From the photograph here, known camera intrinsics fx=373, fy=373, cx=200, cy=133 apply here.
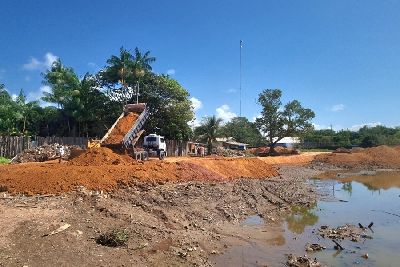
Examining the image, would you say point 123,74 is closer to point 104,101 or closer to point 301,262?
point 104,101

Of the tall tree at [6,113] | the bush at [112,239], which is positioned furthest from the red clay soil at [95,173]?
the tall tree at [6,113]

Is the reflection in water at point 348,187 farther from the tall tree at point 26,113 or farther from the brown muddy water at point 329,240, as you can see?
the tall tree at point 26,113

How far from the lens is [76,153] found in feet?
85.6

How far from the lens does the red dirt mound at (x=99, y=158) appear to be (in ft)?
70.3

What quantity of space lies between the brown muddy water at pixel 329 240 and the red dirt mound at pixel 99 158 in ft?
29.9

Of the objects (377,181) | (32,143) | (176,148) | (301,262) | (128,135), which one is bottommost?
(301,262)

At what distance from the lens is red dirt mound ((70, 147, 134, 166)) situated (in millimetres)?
21438

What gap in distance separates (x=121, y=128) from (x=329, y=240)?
17.0 meters

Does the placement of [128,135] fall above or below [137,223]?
above

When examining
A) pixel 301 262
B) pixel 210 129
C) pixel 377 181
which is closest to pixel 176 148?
pixel 210 129

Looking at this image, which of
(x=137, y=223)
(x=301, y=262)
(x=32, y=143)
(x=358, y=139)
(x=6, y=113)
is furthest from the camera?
(x=358, y=139)

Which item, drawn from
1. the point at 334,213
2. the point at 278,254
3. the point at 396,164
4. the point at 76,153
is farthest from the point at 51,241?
the point at 396,164

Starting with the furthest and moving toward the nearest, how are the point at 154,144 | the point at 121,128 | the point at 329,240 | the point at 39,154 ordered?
the point at 154,144
the point at 39,154
the point at 121,128
the point at 329,240

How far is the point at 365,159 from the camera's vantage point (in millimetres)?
51344
